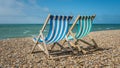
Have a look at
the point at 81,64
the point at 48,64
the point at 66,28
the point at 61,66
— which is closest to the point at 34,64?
the point at 48,64

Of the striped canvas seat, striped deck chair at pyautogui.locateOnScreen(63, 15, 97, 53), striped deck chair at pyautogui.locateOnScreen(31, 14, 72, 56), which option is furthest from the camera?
the striped canvas seat

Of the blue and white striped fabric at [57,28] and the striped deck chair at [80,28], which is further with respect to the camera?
the striped deck chair at [80,28]

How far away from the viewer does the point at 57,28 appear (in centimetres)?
661

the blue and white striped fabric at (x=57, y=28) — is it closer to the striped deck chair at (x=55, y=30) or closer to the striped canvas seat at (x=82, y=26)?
the striped deck chair at (x=55, y=30)

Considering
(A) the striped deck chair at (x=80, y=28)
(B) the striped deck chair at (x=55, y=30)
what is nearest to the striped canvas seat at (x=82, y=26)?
(A) the striped deck chair at (x=80, y=28)

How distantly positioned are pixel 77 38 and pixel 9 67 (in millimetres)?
2866

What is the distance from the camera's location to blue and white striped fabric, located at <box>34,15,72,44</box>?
21.4 ft

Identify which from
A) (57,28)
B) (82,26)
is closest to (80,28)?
Result: (82,26)

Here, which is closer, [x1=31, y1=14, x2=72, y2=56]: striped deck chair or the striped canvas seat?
[x1=31, y1=14, x2=72, y2=56]: striped deck chair

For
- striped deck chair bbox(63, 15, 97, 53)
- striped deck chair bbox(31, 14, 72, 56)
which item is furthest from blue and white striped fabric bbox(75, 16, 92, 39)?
striped deck chair bbox(31, 14, 72, 56)

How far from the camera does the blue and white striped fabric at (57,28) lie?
6511 mm

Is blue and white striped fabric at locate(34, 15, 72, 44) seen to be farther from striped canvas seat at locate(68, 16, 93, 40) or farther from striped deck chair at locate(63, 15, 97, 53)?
striped canvas seat at locate(68, 16, 93, 40)

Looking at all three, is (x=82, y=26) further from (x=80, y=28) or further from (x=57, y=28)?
(x=57, y=28)

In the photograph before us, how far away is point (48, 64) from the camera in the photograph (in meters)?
5.73
